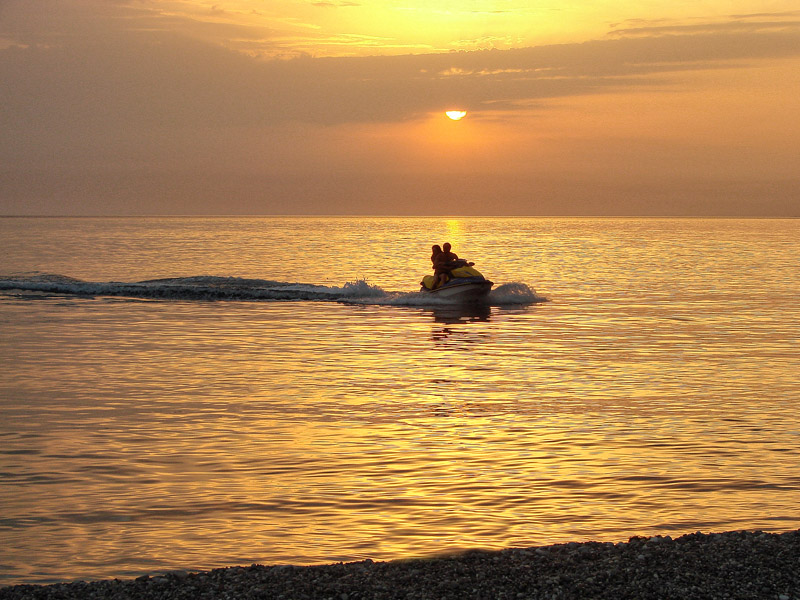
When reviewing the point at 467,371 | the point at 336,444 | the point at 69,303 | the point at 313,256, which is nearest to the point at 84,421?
the point at 336,444

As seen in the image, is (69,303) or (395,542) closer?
(395,542)

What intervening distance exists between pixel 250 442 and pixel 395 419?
2489mm

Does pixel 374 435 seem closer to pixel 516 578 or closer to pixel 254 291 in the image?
pixel 516 578

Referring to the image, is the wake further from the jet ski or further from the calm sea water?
the calm sea water

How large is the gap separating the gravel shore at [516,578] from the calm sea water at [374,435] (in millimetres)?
727

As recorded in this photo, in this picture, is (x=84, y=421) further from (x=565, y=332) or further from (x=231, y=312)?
(x=231, y=312)

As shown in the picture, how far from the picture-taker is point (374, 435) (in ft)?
42.7

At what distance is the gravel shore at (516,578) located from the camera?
7.07 m

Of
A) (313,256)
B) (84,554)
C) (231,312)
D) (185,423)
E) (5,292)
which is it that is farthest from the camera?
(313,256)

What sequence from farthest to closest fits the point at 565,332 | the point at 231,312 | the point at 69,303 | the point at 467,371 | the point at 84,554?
the point at 69,303 → the point at 231,312 → the point at 565,332 → the point at 467,371 → the point at 84,554

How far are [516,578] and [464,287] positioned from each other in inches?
1151

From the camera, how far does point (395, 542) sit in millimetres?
8742

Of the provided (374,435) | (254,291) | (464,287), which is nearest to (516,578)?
(374,435)

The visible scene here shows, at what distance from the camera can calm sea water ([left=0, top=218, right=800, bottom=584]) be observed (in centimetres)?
911
